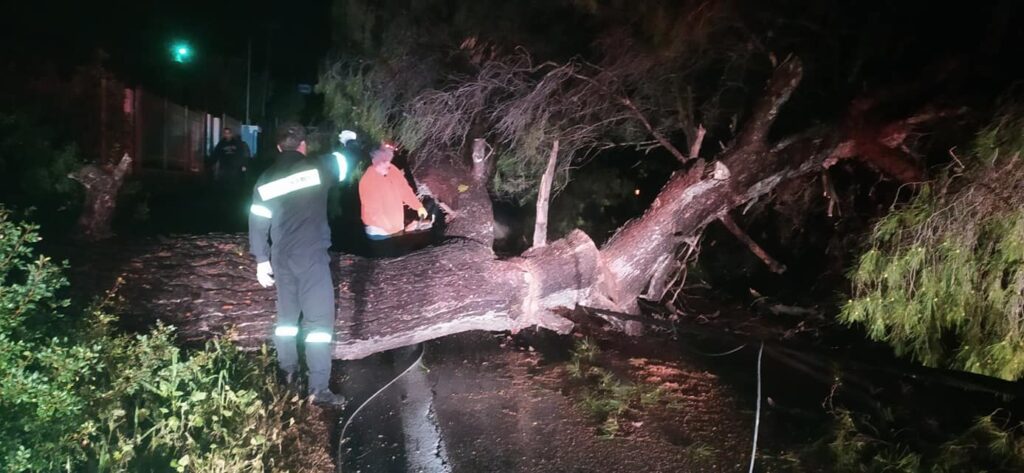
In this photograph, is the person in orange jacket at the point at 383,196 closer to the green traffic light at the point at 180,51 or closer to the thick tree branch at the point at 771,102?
the thick tree branch at the point at 771,102

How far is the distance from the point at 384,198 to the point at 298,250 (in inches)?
91.1

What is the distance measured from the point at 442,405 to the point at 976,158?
11.8 feet

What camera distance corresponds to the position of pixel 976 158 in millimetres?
4238

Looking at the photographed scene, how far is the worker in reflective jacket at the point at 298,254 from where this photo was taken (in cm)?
436

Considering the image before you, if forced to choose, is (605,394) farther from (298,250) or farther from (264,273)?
(264,273)

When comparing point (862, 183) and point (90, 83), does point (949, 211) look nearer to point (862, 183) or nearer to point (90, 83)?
point (862, 183)

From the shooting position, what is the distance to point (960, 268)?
4234 millimetres

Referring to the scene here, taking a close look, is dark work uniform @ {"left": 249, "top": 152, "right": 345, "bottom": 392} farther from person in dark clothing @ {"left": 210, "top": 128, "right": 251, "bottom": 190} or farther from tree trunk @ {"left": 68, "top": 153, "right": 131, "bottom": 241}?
person in dark clothing @ {"left": 210, "top": 128, "right": 251, "bottom": 190}

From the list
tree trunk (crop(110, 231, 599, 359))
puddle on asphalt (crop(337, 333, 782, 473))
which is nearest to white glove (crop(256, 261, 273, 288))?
tree trunk (crop(110, 231, 599, 359))

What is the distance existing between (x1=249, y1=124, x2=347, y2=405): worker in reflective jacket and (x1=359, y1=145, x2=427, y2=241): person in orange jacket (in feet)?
6.88

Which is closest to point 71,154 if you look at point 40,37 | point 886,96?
point 40,37

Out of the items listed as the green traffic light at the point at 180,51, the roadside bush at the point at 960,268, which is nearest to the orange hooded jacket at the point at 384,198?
the roadside bush at the point at 960,268

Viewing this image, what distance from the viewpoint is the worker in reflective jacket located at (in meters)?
4.36

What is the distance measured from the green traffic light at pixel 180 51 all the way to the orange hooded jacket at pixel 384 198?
892 centimetres
